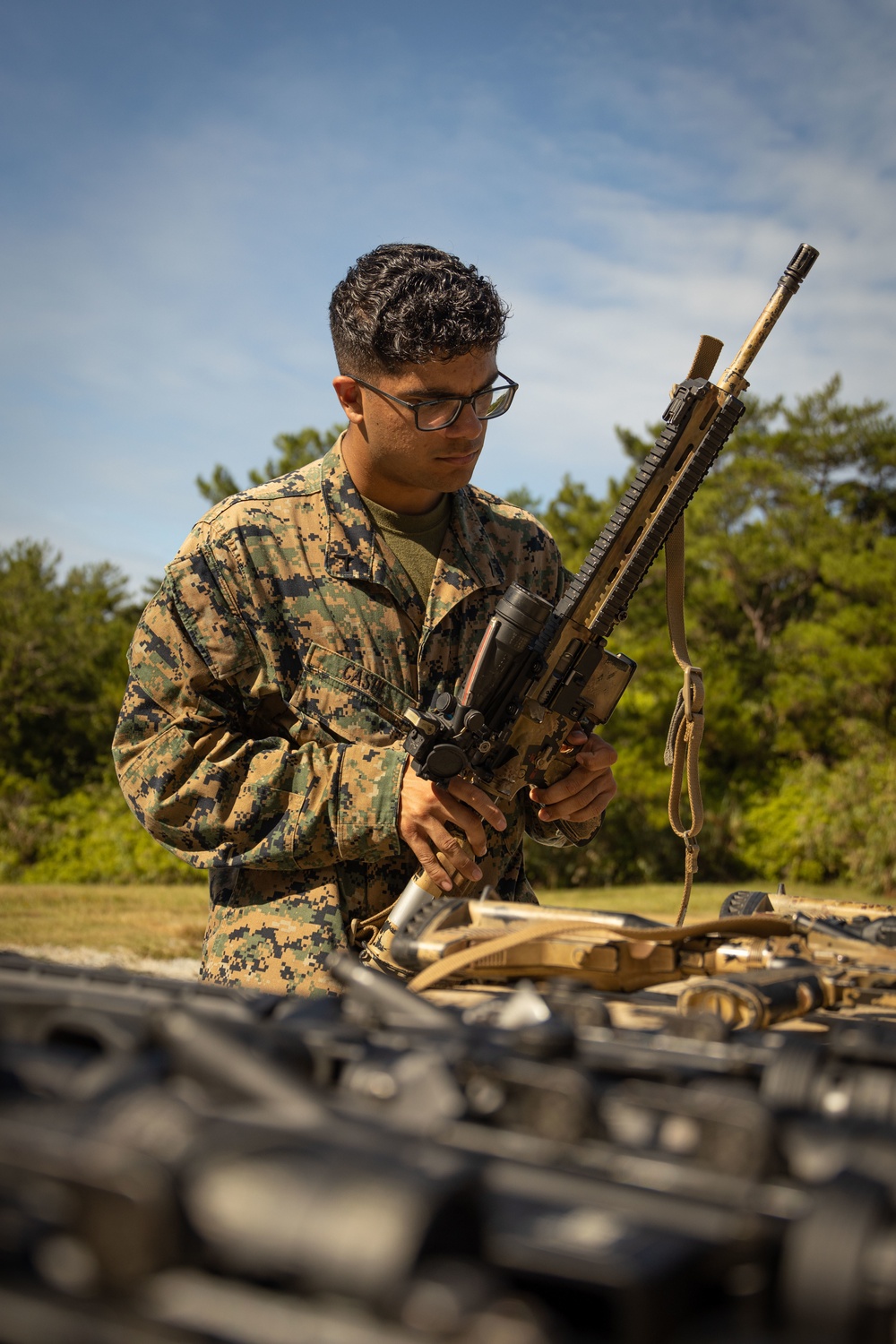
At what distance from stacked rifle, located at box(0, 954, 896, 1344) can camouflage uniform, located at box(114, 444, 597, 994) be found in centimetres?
182

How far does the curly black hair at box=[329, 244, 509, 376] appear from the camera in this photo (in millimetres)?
3281

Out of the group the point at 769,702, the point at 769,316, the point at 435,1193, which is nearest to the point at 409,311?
the point at 769,316

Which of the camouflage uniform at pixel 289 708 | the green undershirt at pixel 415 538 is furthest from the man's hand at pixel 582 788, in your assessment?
the green undershirt at pixel 415 538

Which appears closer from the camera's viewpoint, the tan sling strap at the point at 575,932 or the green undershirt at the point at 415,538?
the tan sling strap at the point at 575,932

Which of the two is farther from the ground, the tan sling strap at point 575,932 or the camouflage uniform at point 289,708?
the camouflage uniform at point 289,708

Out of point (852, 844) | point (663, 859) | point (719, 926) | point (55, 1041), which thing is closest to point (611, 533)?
point (719, 926)

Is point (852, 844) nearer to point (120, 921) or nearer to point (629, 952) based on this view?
point (120, 921)

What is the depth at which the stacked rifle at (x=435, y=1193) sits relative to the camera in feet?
2.63

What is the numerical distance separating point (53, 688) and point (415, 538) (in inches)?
831

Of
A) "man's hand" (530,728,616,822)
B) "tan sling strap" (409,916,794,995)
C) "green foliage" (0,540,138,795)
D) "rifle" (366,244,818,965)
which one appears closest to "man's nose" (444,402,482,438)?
"rifle" (366,244,818,965)

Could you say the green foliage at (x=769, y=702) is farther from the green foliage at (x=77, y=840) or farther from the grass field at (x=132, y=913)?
the green foliage at (x=77, y=840)

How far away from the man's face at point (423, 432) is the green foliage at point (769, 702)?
14933 millimetres

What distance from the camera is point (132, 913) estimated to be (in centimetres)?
1201

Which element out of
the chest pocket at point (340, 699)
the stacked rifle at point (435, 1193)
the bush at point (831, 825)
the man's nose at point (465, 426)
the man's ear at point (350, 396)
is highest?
the man's ear at point (350, 396)
